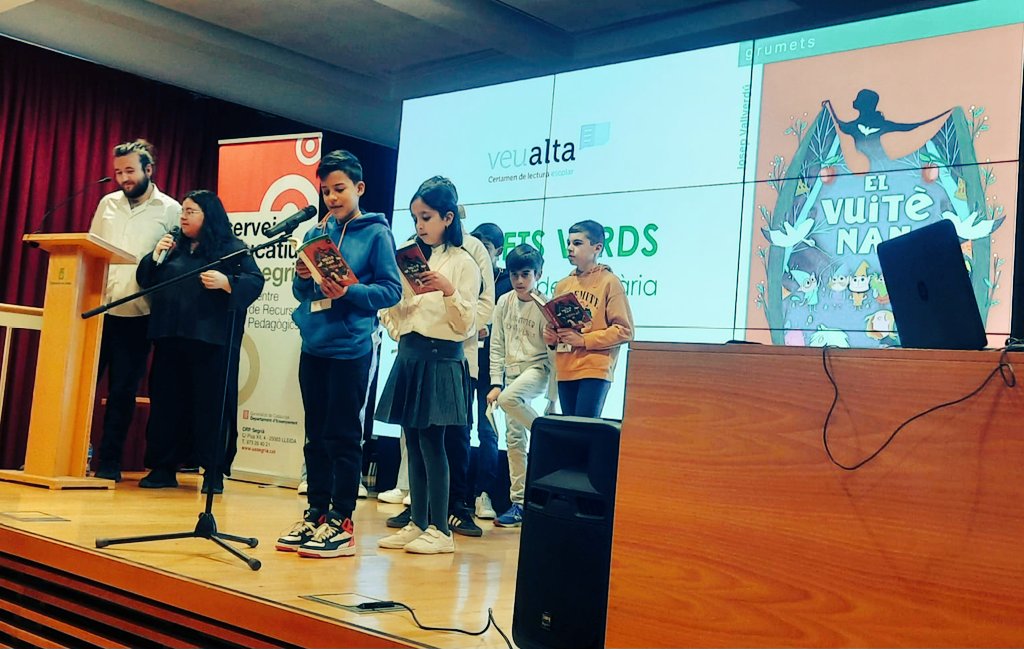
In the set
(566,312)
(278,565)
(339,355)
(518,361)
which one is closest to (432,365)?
(339,355)

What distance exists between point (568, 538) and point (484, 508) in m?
2.60

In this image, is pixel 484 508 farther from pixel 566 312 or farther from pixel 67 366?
pixel 67 366

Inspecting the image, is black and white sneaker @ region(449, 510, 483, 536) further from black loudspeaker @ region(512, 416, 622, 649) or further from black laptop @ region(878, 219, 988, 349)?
black laptop @ region(878, 219, 988, 349)

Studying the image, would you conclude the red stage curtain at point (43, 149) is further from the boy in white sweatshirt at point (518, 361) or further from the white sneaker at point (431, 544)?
the white sneaker at point (431, 544)

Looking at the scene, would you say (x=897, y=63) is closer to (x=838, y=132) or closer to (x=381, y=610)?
(x=838, y=132)

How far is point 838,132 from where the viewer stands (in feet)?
12.9

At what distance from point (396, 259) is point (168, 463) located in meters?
1.96

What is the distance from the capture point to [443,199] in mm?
2889

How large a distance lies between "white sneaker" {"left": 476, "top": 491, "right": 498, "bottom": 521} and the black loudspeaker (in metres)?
2.47

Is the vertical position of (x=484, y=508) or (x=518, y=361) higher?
(x=518, y=361)

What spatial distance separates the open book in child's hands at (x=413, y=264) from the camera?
2.68m

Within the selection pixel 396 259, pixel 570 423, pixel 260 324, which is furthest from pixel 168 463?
pixel 570 423

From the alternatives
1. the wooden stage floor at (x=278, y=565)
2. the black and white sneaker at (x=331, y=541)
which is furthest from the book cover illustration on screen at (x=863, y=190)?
the black and white sneaker at (x=331, y=541)

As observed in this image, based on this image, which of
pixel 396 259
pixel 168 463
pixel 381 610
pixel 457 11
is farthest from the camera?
pixel 457 11
